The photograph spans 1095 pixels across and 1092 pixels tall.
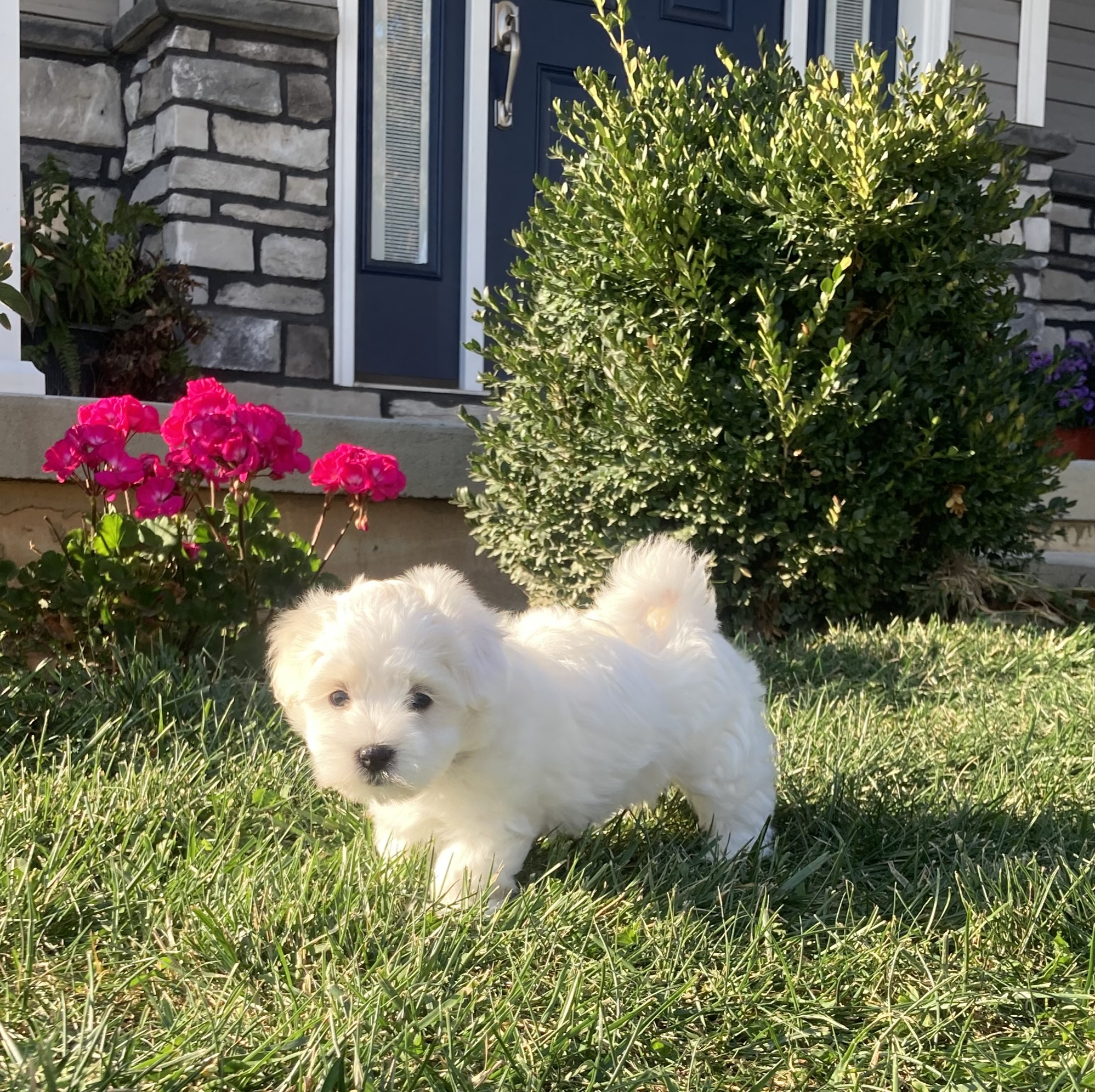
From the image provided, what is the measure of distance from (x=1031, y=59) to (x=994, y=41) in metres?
0.27

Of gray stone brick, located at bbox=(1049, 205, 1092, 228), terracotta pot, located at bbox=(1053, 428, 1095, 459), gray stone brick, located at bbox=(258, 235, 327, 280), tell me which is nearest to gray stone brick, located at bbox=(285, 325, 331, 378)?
gray stone brick, located at bbox=(258, 235, 327, 280)

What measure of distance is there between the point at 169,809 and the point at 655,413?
2.42 m

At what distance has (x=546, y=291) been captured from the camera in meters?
4.85

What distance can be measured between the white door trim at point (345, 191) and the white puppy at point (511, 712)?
160 inches

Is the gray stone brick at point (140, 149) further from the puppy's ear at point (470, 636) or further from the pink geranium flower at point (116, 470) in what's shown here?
the puppy's ear at point (470, 636)

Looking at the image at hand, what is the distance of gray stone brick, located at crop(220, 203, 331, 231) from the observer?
20.7 feet

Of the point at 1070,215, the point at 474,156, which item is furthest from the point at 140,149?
the point at 1070,215

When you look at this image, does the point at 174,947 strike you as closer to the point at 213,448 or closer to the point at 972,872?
the point at 972,872

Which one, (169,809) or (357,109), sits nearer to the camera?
(169,809)

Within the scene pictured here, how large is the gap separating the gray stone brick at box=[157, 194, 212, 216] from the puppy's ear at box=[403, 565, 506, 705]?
15.1 feet

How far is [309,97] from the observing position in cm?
636

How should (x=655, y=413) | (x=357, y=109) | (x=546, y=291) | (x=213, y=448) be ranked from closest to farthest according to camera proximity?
(x=213, y=448) < (x=655, y=413) < (x=546, y=291) < (x=357, y=109)

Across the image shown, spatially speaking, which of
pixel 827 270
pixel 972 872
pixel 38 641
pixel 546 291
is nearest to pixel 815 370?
pixel 827 270

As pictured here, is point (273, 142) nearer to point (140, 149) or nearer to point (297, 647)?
point (140, 149)
